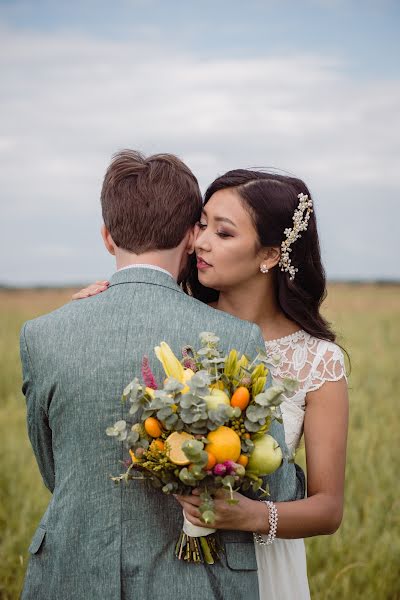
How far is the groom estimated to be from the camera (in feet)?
8.68

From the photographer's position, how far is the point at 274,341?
12.4 ft

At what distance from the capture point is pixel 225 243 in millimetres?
3529

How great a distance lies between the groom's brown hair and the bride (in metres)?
0.37

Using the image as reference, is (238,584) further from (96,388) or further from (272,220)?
(272,220)

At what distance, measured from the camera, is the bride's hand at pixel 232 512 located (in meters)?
2.47

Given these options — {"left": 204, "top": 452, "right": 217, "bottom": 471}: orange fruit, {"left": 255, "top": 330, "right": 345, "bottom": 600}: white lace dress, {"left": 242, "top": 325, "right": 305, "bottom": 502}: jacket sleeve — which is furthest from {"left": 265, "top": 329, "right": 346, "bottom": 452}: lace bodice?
{"left": 204, "top": 452, "right": 217, "bottom": 471}: orange fruit

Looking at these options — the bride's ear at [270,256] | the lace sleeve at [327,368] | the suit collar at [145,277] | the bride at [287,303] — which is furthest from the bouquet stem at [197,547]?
the bride's ear at [270,256]

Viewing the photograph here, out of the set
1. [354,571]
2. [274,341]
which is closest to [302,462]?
[354,571]

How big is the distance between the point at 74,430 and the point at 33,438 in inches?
13.3

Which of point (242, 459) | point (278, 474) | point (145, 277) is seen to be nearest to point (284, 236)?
point (145, 277)

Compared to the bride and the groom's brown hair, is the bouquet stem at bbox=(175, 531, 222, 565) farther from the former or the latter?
the groom's brown hair

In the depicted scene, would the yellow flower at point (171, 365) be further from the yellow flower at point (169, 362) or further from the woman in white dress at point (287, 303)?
the woman in white dress at point (287, 303)

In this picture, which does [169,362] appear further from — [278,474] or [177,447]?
[278,474]

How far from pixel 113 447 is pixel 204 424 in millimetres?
495
